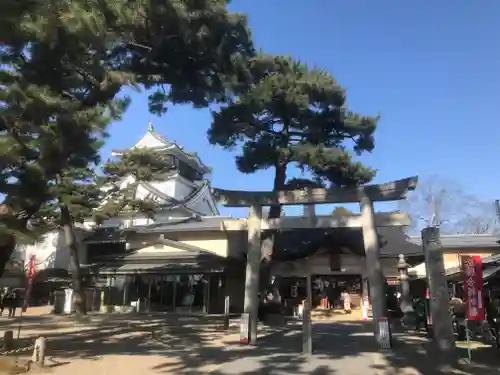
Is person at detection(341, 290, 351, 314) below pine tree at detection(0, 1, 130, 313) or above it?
below

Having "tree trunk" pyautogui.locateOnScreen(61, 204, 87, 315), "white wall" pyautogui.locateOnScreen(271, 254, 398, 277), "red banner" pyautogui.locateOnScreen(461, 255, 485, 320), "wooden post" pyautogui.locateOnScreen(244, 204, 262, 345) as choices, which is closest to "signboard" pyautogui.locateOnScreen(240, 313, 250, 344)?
"wooden post" pyautogui.locateOnScreen(244, 204, 262, 345)

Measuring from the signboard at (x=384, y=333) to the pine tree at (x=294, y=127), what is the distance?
26.1 feet

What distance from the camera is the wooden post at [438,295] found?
33.0 ft

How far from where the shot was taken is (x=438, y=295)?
10633mm

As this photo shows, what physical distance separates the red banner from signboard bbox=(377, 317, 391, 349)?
2.55 meters

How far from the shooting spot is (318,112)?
63.8ft

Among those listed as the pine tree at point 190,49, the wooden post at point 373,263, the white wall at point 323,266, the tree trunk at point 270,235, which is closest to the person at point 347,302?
the white wall at point 323,266

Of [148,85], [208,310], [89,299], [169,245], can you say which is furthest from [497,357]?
[89,299]

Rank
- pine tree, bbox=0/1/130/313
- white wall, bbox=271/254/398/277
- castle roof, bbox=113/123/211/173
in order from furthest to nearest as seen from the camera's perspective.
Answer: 1. castle roof, bbox=113/123/211/173
2. white wall, bbox=271/254/398/277
3. pine tree, bbox=0/1/130/313

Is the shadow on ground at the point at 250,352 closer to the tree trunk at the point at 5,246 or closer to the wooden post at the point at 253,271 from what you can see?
the wooden post at the point at 253,271

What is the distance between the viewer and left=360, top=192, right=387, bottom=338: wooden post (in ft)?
43.2

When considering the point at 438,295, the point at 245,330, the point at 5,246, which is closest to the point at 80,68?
the point at 5,246

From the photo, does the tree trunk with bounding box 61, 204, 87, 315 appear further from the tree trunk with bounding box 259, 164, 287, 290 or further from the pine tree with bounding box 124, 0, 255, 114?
the pine tree with bounding box 124, 0, 255, 114

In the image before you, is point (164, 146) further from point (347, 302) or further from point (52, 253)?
point (347, 302)
